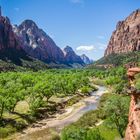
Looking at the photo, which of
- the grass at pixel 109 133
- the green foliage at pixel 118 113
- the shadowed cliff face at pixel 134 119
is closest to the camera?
the shadowed cliff face at pixel 134 119

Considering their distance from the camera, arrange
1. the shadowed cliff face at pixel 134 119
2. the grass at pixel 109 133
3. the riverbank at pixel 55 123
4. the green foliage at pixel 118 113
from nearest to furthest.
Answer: the shadowed cliff face at pixel 134 119
the green foliage at pixel 118 113
the grass at pixel 109 133
the riverbank at pixel 55 123

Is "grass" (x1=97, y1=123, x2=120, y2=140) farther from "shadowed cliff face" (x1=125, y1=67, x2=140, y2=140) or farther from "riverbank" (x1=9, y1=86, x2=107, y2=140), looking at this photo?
"shadowed cliff face" (x1=125, y1=67, x2=140, y2=140)

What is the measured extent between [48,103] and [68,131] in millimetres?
Answer: 70119

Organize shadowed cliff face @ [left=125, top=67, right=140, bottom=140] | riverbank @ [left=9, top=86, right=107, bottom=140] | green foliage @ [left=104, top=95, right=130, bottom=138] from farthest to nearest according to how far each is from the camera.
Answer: riverbank @ [left=9, top=86, right=107, bottom=140], green foliage @ [left=104, top=95, right=130, bottom=138], shadowed cliff face @ [left=125, top=67, right=140, bottom=140]

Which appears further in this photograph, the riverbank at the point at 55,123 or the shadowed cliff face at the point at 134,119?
the riverbank at the point at 55,123

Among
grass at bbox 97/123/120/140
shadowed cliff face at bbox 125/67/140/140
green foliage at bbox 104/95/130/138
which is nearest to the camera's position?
shadowed cliff face at bbox 125/67/140/140

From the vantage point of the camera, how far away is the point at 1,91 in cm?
10525

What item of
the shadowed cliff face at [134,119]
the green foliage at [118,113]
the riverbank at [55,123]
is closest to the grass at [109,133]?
the green foliage at [118,113]

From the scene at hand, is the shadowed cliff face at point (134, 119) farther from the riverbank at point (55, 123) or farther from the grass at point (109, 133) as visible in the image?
the riverbank at point (55, 123)

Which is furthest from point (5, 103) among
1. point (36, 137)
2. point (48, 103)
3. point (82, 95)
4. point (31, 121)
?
point (82, 95)

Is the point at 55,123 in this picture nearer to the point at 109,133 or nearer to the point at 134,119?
the point at 109,133

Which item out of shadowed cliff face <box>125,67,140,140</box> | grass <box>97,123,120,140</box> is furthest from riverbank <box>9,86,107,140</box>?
shadowed cliff face <box>125,67,140,140</box>

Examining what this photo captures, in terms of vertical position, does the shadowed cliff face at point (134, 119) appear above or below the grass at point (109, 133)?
above

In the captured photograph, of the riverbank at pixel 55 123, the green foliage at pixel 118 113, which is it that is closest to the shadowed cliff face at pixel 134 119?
the green foliage at pixel 118 113
